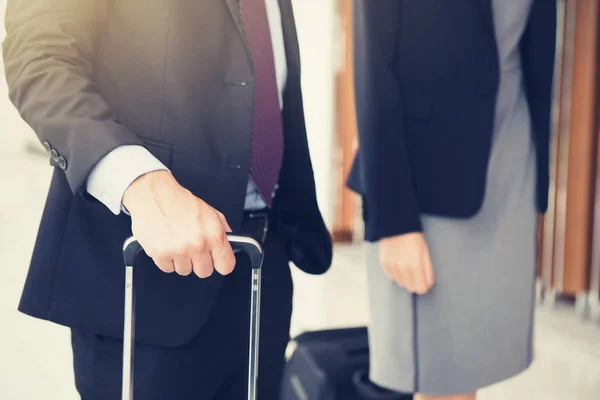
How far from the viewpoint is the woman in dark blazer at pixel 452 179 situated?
98 centimetres

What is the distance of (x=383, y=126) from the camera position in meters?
0.97

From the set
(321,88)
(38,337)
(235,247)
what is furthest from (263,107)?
(321,88)

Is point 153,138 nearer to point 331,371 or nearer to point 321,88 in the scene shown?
point 331,371

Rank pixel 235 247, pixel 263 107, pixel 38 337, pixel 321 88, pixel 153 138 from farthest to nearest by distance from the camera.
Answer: pixel 321 88 < pixel 38 337 < pixel 263 107 < pixel 153 138 < pixel 235 247

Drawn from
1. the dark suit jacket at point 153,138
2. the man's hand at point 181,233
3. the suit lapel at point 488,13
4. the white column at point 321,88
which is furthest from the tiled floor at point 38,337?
the white column at point 321,88

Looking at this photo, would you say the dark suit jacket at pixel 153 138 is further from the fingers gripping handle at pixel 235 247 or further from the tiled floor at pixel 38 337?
the tiled floor at pixel 38 337

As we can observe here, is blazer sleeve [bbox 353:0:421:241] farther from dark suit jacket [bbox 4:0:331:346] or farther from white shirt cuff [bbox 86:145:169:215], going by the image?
white shirt cuff [bbox 86:145:169:215]

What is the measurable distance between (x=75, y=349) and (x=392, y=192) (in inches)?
21.6

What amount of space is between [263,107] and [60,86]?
329 mm

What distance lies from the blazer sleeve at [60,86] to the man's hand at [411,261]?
528 mm

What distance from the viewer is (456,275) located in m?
1.04

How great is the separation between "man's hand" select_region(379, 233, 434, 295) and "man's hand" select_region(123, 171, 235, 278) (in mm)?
493

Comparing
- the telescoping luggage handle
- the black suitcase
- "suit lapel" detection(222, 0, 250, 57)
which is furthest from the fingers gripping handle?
the black suitcase

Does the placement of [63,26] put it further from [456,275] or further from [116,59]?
[456,275]
